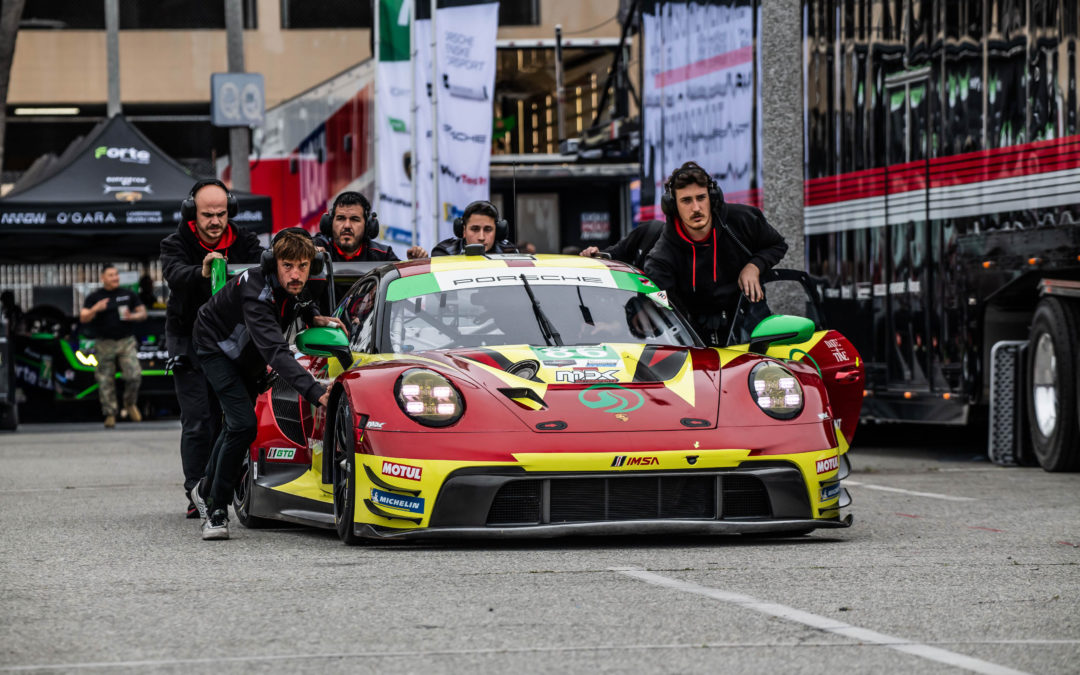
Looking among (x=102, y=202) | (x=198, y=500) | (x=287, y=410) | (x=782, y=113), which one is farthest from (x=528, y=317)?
(x=102, y=202)

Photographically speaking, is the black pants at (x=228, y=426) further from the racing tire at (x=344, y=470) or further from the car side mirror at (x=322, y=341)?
the car side mirror at (x=322, y=341)

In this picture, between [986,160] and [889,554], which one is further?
[986,160]

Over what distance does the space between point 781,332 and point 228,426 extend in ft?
8.05

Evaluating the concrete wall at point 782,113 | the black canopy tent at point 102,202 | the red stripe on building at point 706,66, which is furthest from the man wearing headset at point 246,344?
the black canopy tent at point 102,202

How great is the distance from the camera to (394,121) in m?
21.4

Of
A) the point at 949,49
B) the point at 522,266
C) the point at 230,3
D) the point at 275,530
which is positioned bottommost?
the point at 275,530

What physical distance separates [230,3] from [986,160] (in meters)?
15.7

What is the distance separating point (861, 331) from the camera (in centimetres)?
1438

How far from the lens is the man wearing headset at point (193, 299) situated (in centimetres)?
967

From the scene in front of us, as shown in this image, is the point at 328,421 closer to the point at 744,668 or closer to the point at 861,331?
the point at 744,668

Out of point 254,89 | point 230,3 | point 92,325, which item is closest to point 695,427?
point 92,325

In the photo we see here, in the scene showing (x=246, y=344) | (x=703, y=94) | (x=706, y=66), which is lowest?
(x=246, y=344)

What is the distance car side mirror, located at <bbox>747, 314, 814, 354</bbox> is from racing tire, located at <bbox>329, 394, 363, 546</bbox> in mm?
1732

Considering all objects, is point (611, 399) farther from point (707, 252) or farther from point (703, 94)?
point (703, 94)
